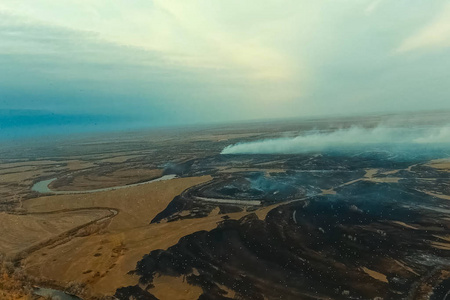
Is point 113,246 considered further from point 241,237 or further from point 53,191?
point 53,191

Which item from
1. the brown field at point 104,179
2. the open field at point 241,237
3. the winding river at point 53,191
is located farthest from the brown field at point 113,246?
the brown field at point 104,179

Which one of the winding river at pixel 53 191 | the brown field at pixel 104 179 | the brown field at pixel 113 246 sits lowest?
the brown field at pixel 113 246

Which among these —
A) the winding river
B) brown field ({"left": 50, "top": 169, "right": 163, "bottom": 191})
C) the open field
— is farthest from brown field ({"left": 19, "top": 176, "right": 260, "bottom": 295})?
brown field ({"left": 50, "top": 169, "right": 163, "bottom": 191})

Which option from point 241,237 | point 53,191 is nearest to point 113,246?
point 241,237

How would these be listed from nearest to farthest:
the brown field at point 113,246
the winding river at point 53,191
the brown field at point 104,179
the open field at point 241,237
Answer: the open field at point 241,237
the brown field at point 113,246
the winding river at point 53,191
the brown field at point 104,179

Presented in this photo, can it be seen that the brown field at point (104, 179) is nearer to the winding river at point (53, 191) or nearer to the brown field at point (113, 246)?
the winding river at point (53, 191)

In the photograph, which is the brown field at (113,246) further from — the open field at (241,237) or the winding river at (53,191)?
the winding river at (53,191)

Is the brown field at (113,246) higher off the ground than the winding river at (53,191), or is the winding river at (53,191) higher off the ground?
the winding river at (53,191)

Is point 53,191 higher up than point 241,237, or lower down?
higher up

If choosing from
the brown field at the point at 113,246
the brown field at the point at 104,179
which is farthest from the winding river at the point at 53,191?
the brown field at the point at 113,246

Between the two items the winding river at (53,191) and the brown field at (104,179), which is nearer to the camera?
the winding river at (53,191)

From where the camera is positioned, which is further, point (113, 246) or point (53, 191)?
point (53, 191)

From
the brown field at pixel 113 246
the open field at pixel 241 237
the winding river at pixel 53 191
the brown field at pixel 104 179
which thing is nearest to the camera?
the open field at pixel 241 237

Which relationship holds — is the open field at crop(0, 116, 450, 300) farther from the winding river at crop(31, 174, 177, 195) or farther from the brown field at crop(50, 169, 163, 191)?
the brown field at crop(50, 169, 163, 191)
